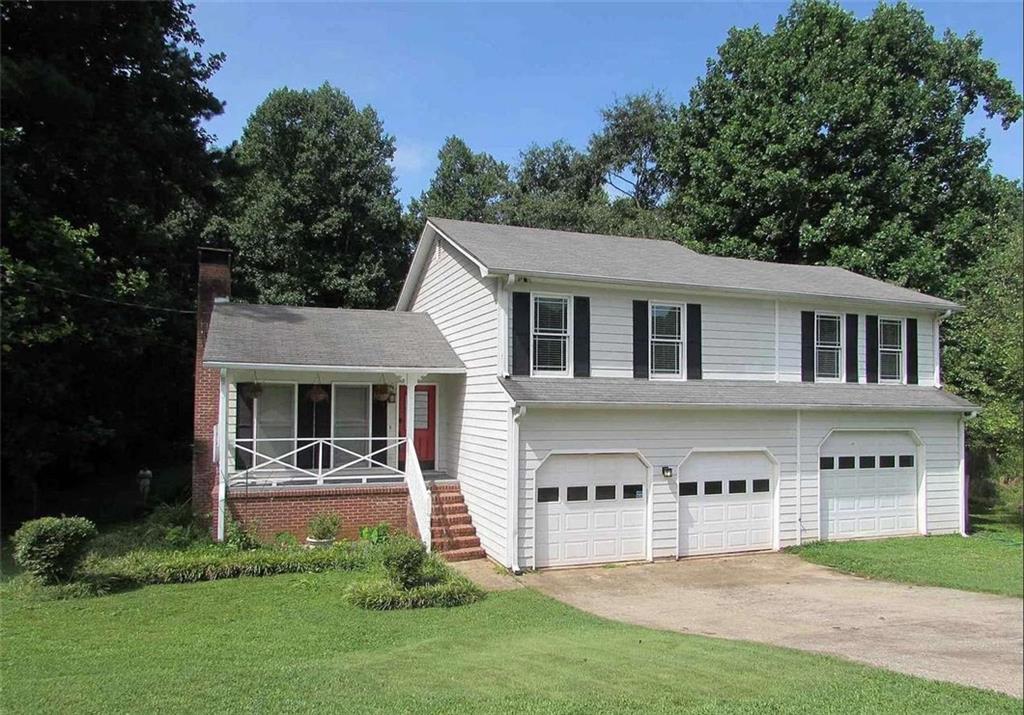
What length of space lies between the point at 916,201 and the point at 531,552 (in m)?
18.6

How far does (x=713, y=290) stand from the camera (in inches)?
536

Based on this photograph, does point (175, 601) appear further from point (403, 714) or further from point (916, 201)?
point (916, 201)

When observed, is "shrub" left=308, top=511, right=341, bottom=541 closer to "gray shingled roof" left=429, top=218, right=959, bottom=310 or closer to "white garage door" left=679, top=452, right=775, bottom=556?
"gray shingled roof" left=429, top=218, right=959, bottom=310

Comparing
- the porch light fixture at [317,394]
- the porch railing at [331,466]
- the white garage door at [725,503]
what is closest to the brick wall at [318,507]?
the porch railing at [331,466]

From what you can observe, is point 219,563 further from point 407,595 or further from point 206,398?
A: point 206,398

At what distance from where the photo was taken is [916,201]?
75.9 feet

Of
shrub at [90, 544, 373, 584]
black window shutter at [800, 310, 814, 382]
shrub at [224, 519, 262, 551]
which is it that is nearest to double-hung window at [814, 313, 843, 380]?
black window shutter at [800, 310, 814, 382]

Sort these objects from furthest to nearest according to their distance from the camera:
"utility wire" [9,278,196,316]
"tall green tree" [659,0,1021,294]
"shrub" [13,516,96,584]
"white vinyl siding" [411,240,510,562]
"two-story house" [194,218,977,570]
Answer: "tall green tree" [659,0,1021,294] < "utility wire" [9,278,196,316] < "two-story house" [194,218,977,570] < "white vinyl siding" [411,240,510,562] < "shrub" [13,516,96,584]

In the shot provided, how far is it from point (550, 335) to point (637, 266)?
270 centimetres

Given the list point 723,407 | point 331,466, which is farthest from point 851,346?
point 331,466

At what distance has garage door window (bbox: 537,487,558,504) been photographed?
40.4ft

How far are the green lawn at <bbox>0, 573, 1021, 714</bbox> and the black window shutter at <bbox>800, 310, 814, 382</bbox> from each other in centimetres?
781

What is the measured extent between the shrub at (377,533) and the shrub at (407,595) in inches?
121

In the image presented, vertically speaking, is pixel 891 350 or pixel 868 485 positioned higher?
pixel 891 350
